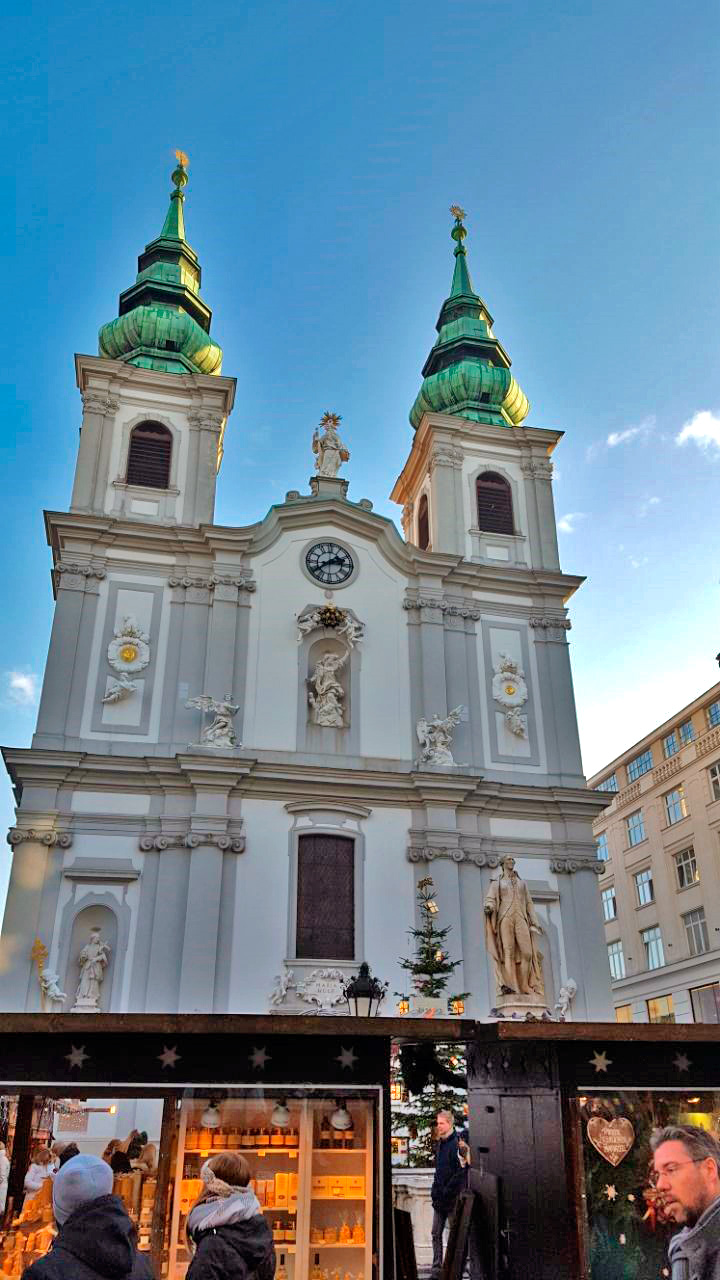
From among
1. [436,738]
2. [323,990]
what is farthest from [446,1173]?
[436,738]

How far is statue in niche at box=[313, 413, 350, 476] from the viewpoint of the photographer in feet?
87.4

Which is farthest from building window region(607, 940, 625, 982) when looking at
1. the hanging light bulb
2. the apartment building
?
the hanging light bulb

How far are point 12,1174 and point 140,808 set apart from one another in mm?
14661

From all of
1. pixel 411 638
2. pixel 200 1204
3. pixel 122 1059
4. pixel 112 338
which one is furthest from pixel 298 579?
pixel 200 1204

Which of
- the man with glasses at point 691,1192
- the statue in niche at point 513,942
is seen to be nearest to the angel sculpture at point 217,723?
the statue in niche at point 513,942

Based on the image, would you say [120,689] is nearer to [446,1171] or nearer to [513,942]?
[513,942]

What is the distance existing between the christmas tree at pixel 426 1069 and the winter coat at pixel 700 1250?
8.48 ft

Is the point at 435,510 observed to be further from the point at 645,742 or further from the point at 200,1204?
the point at 200,1204

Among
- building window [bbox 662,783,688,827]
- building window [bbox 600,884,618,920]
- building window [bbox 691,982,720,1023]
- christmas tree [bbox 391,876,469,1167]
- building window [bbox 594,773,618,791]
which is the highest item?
building window [bbox 594,773,618,791]

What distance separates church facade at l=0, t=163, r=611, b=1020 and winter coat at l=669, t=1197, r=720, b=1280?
49.2 ft

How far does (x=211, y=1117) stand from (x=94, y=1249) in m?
3.01

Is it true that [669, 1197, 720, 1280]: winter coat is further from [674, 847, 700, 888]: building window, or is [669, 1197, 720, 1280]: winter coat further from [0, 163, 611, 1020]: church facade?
[674, 847, 700, 888]: building window

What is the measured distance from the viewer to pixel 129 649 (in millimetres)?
22672

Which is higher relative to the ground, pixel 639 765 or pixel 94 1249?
pixel 639 765
